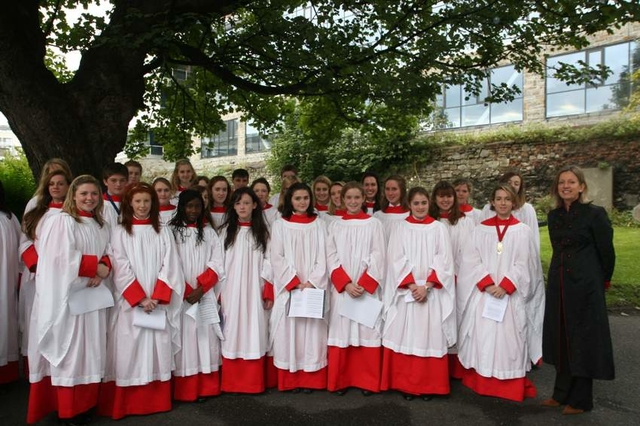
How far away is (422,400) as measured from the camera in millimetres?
5016

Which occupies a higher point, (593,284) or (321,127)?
(321,127)

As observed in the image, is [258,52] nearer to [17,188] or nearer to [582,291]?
[582,291]

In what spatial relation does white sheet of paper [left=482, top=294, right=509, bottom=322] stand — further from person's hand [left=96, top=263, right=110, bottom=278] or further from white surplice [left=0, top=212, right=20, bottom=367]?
white surplice [left=0, top=212, right=20, bottom=367]

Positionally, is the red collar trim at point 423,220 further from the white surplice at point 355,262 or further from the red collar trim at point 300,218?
the red collar trim at point 300,218

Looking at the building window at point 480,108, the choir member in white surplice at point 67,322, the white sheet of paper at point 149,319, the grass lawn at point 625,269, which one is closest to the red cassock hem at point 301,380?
the white sheet of paper at point 149,319

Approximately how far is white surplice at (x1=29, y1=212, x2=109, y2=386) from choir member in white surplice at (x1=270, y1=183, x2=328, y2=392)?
174cm

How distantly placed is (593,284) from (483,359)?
127cm

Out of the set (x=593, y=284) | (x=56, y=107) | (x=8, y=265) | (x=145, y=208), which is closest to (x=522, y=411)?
(x=593, y=284)

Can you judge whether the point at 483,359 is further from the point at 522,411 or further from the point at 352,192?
the point at 352,192

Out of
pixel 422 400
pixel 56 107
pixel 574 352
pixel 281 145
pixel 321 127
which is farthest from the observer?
pixel 281 145

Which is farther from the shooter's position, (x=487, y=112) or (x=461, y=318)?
(x=487, y=112)

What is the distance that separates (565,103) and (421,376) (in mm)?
15260

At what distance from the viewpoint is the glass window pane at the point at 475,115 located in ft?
61.5

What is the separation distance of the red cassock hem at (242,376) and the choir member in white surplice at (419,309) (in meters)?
1.29
